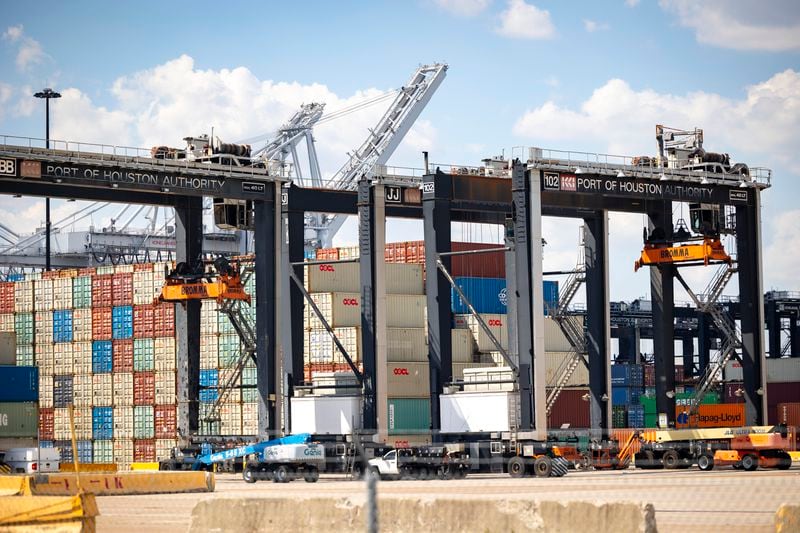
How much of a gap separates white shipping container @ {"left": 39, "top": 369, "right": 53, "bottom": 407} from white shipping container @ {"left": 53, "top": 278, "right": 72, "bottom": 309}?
165 inches

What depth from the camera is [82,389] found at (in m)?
76.8

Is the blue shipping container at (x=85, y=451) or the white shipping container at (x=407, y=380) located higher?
the white shipping container at (x=407, y=380)

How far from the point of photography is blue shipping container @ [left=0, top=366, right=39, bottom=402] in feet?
201

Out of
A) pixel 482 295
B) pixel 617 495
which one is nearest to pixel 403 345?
pixel 482 295

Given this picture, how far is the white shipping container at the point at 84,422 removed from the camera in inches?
3024

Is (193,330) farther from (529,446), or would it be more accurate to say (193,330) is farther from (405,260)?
(405,260)

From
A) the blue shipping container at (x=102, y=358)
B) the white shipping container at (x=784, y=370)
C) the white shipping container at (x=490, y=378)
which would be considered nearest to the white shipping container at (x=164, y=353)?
the blue shipping container at (x=102, y=358)

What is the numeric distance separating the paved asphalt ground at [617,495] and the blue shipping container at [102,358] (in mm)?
26715

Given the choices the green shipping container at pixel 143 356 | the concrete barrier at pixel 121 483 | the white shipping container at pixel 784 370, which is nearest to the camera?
the concrete barrier at pixel 121 483

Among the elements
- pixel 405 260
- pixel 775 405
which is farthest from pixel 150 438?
pixel 775 405

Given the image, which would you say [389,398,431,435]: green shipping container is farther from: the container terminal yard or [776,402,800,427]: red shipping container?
[776,402,800,427]: red shipping container

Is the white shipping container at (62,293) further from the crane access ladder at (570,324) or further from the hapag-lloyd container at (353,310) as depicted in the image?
the crane access ladder at (570,324)

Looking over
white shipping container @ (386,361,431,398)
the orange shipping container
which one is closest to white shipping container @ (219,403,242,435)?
white shipping container @ (386,361,431,398)

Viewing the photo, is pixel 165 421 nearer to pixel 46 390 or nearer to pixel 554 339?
pixel 46 390
